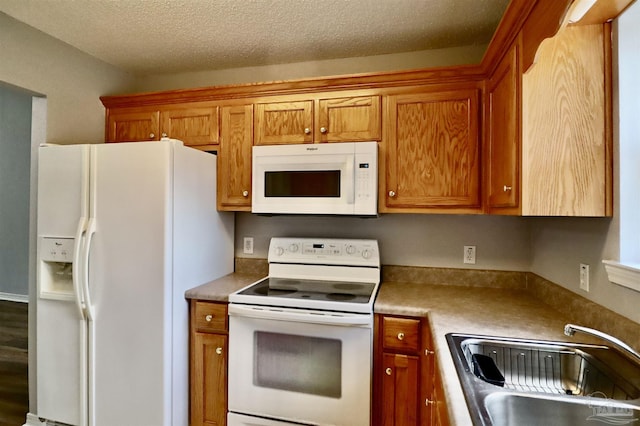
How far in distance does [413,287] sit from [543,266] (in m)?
0.73

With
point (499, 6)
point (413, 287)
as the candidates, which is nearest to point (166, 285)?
point (413, 287)

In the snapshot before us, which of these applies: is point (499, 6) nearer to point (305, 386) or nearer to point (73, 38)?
point (305, 386)

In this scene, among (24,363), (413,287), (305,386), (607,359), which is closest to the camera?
(607,359)

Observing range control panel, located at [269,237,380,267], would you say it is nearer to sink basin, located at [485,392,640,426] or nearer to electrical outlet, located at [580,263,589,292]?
electrical outlet, located at [580,263,589,292]

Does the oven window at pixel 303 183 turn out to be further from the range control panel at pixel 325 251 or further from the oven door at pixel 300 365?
the oven door at pixel 300 365

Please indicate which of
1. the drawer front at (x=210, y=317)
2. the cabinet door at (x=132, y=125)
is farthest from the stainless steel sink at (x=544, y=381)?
the cabinet door at (x=132, y=125)

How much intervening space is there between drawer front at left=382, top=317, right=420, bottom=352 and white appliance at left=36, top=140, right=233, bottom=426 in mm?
1148

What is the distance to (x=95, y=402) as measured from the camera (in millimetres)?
1878

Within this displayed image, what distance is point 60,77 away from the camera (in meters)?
2.24

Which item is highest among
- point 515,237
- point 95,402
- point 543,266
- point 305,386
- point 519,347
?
point 515,237

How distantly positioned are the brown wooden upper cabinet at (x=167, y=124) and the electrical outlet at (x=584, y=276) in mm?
2141

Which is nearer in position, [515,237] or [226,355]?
[226,355]

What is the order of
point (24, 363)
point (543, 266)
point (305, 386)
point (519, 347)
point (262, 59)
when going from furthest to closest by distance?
1. point (24, 363)
2. point (262, 59)
3. point (543, 266)
4. point (305, 386)
5. point (519, 347)

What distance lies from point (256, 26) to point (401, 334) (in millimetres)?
1927
